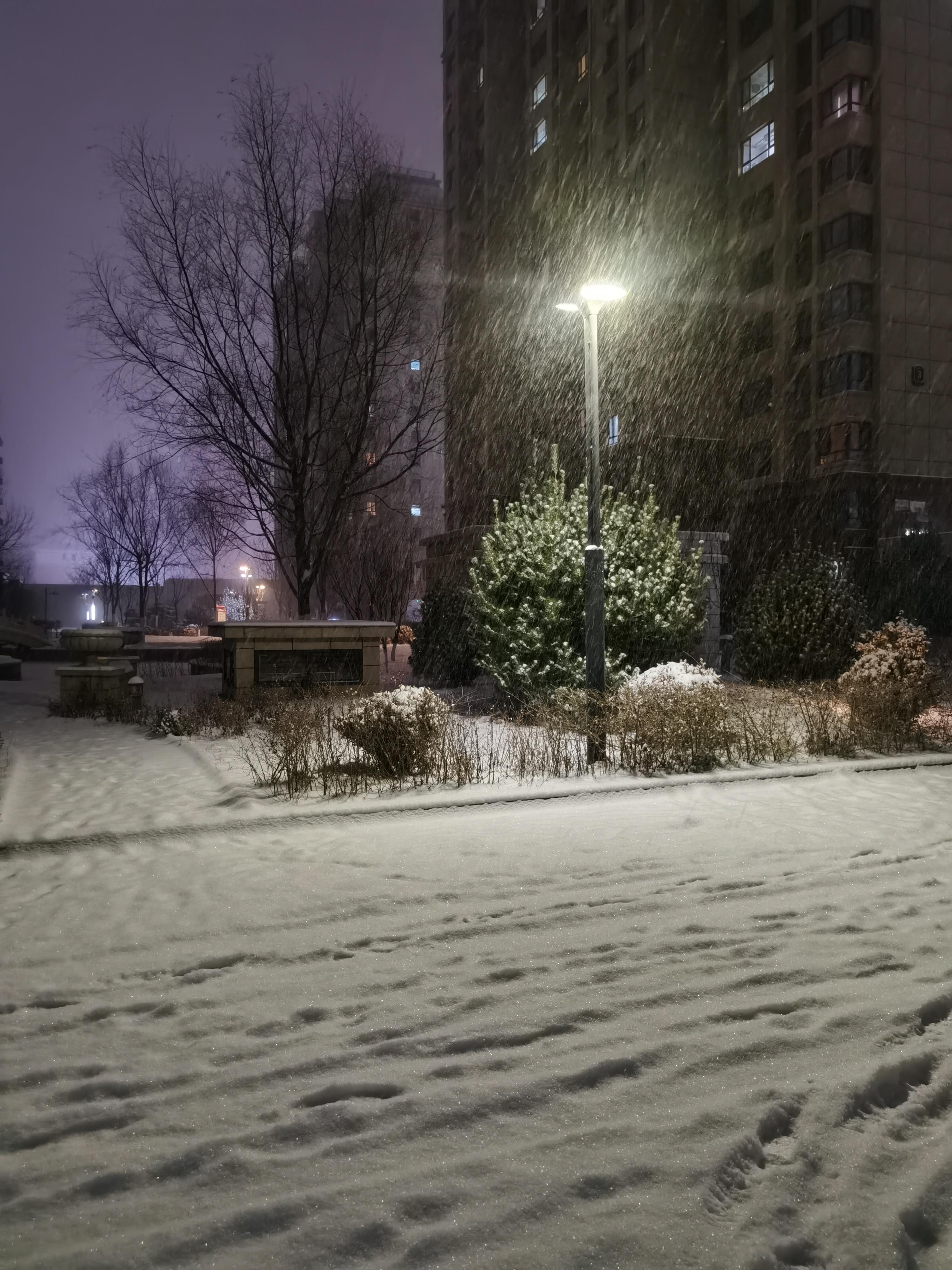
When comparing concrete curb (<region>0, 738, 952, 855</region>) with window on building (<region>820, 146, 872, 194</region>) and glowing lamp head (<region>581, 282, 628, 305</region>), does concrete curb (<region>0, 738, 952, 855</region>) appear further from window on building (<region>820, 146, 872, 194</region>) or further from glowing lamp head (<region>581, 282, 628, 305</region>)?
window on building (<region>820, 146, 872, 194</region>)

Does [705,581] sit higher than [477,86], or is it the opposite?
[477,86]

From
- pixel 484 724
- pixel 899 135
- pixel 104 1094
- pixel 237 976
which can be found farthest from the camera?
pixel 899 135

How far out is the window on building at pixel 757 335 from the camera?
40.6 m

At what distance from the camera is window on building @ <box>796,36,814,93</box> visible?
38.9 m

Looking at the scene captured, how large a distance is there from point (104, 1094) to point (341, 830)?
3.97 meters

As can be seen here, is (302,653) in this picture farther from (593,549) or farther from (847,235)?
(847,235)

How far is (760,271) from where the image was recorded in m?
41.4

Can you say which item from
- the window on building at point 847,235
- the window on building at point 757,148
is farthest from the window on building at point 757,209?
the window on building at point 847,235

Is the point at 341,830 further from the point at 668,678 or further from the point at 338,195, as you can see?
the point at 338,195

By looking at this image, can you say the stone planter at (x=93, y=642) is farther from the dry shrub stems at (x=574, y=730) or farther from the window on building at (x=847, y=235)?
the window on building at (x=847, y=235)

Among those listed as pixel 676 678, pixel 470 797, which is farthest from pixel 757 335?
pixel 470 797

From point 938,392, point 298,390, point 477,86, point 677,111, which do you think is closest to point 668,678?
point 298,390

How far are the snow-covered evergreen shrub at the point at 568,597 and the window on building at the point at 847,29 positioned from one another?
3416 cm

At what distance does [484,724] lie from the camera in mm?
13078
